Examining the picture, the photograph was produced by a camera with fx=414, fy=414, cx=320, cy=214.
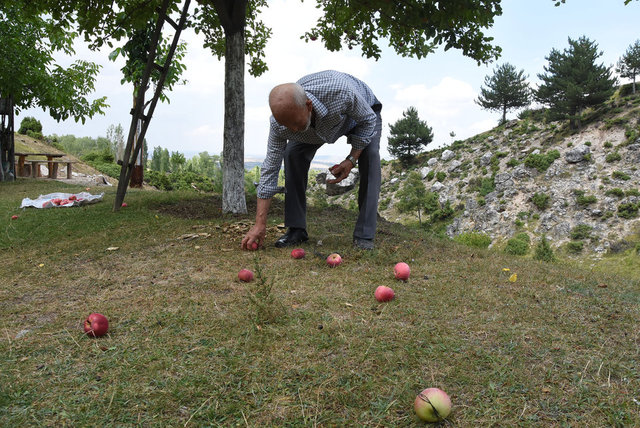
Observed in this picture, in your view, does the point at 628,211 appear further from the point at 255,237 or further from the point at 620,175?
the point at 255,237

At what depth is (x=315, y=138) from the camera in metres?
4.16

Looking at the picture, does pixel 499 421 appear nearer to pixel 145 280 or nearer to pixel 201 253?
pixel 145 280

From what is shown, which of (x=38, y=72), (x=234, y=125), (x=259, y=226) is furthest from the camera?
(x=38, y=72)

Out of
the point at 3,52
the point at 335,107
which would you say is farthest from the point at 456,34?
the point at 3,52

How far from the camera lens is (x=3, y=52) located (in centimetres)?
1293

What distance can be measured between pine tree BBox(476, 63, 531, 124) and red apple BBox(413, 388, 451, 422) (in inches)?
2340

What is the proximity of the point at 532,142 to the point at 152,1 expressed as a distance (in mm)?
47399

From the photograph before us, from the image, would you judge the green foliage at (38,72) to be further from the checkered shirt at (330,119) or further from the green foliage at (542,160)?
the green foliage at (542,160)

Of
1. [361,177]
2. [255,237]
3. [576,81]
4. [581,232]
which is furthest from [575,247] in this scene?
[255,237]

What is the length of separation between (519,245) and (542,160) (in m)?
13.2

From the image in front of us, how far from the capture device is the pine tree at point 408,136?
184ft

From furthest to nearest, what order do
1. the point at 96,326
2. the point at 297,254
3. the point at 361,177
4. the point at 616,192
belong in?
the point at 616,192 → the point at 361,177 → the point at 297,254 → the point at 96,326

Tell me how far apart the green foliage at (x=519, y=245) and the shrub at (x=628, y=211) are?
719cm

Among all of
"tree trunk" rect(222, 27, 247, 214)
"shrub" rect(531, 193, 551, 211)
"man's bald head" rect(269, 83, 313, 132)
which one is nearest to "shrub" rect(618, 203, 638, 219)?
"shrub" rect(531, 193, 551, 211)
